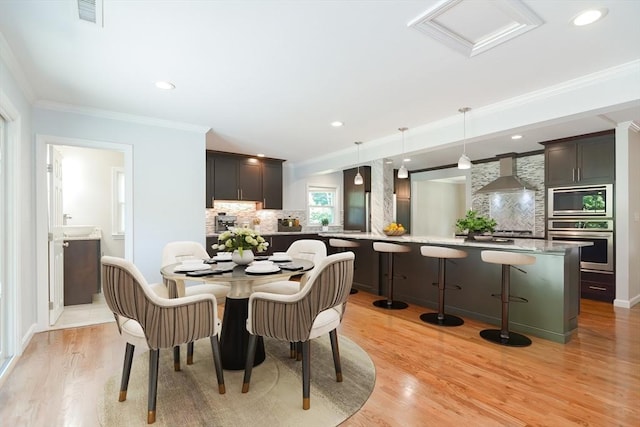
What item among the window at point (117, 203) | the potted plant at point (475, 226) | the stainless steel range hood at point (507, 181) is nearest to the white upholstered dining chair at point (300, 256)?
the potted plant at point (475, 226)

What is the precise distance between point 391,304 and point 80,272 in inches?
169

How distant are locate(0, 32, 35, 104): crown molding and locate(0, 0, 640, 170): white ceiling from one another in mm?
30

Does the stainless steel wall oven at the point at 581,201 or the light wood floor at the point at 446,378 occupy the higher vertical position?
the stainless steel wall oven at the point at 581,201

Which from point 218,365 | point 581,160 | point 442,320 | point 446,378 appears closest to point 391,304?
point 442,320

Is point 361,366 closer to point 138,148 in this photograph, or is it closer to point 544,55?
point 544,55

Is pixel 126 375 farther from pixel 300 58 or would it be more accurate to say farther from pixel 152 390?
pixel 300 58

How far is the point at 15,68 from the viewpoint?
2.56m

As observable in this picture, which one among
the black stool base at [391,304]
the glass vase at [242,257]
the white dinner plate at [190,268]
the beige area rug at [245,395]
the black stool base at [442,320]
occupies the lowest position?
the black stool base at [391,304]

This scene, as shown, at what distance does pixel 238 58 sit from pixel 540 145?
528 centimetres

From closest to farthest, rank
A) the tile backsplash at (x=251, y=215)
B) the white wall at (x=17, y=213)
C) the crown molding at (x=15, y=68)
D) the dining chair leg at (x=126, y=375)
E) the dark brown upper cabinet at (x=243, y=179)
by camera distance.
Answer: the dining chair leg at (x=126, y=375) → the crown molding at (x=15, y=68) → the white wall at (x=17, y=213) → the dark brown upper cabinet at (x=243, y=179) → the tile backsplash at (x=251, y=215)

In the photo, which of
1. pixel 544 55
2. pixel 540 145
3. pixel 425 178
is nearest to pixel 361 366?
pixel 544 55

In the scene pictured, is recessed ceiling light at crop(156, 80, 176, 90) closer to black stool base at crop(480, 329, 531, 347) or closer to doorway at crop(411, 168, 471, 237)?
black stool base at crop(480, 329, 531, 347)

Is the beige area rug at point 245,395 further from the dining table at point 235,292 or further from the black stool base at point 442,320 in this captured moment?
the black stool base at point 442,320

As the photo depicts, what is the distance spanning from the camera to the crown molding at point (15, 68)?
2.25 meters
